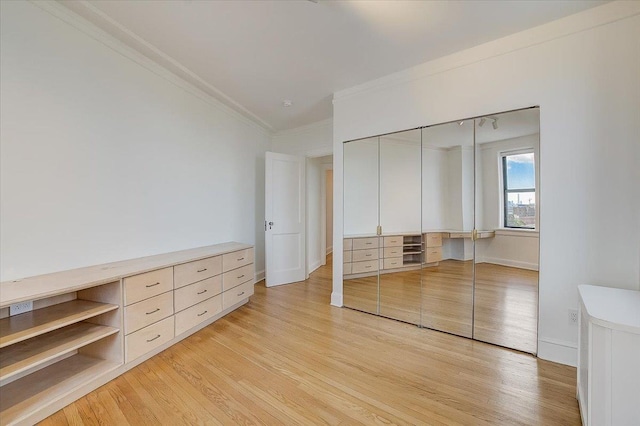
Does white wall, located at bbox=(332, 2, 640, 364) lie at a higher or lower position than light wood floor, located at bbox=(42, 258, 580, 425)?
higher

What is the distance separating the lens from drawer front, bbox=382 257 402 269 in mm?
3342

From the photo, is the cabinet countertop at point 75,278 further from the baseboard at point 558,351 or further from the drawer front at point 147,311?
the baseboard at point 558,351

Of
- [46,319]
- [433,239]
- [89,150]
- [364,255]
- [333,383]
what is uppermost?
[89,150]

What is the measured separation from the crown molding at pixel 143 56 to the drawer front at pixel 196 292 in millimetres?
2212

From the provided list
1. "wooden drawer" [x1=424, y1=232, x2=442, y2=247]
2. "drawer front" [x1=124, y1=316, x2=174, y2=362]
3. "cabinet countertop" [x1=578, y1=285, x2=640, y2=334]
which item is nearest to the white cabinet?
"cabinet countertop" [x1=578, y1=285, x2=640, y2=334]

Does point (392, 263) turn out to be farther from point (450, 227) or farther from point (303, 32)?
point (303, 32)

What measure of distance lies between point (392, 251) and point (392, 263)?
0.15 metres

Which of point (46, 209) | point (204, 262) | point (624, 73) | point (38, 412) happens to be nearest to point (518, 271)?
point (624, 73)

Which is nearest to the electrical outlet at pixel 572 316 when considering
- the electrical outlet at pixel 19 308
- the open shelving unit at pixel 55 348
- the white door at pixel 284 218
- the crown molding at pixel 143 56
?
the open shelving unit at pixel 55 348

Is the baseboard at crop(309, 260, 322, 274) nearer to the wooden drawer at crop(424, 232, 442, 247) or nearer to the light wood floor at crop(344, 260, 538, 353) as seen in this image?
the light wood floor at crop(344, 260, 538, 353)

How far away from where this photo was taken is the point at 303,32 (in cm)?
233

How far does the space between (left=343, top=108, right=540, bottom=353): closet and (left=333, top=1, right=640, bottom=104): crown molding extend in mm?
557

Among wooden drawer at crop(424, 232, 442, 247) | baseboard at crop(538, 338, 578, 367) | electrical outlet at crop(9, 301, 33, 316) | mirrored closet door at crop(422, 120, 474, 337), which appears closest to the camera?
electrical outlet at crop(9, 301, 33, 316)

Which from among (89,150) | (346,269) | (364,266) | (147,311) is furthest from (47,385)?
(364,266)
